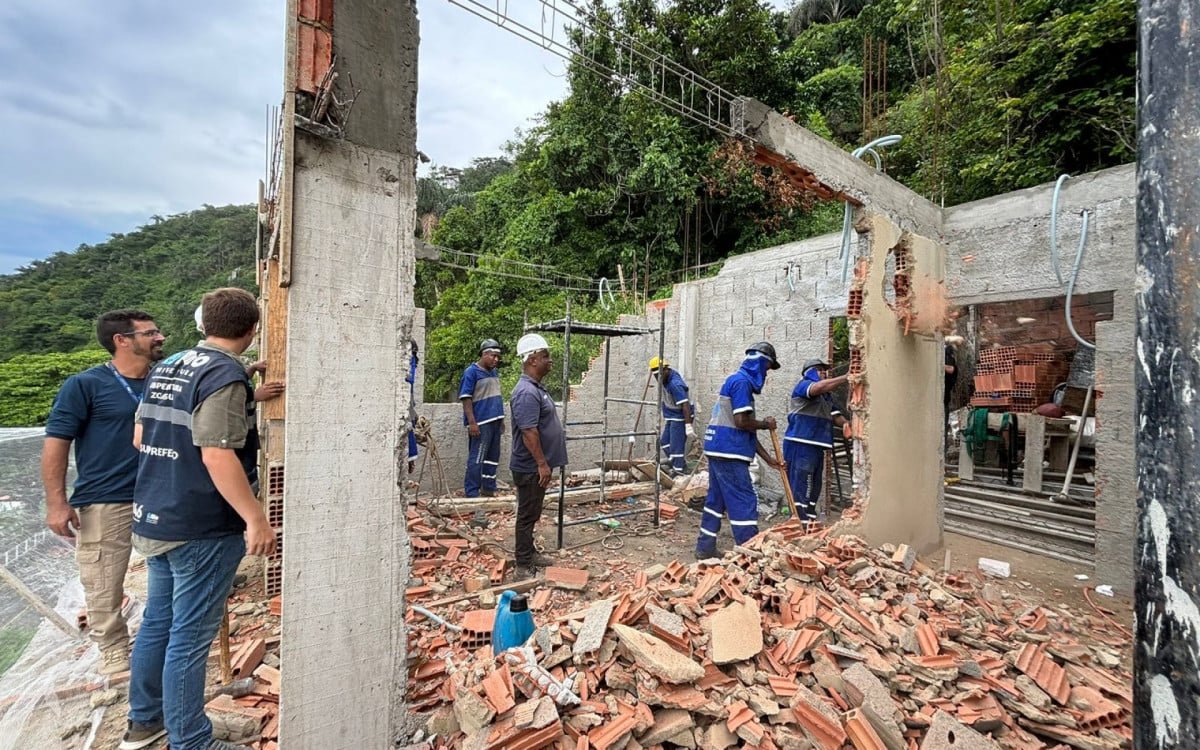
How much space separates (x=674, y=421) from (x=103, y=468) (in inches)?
271

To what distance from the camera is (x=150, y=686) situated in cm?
237

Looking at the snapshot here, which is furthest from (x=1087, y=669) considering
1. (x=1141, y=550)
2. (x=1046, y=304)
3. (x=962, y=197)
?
(x=962, y=197)

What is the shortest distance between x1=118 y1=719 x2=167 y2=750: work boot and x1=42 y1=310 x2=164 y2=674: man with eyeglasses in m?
0.97

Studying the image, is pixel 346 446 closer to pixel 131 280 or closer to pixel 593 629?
pixel 593 629

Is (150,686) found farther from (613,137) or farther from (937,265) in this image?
(613,137)

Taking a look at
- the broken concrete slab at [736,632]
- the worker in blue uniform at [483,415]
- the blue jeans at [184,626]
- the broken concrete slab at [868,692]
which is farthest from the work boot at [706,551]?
the blue jeans at [184,626]

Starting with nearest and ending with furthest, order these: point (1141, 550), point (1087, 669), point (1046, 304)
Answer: point (1141, 550), point (1087, 669), point (1046, 304)

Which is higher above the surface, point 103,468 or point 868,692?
point 103,468

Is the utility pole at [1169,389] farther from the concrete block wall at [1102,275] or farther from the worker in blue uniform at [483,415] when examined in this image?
the worker in blue uniform at [483,415]

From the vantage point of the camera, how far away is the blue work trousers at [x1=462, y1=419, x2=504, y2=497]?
7.41 meters

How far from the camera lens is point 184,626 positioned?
7.22ft

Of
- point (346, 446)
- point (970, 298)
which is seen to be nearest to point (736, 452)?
point (970, 298)

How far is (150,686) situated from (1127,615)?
636 cm

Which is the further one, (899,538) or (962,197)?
(962,197)
